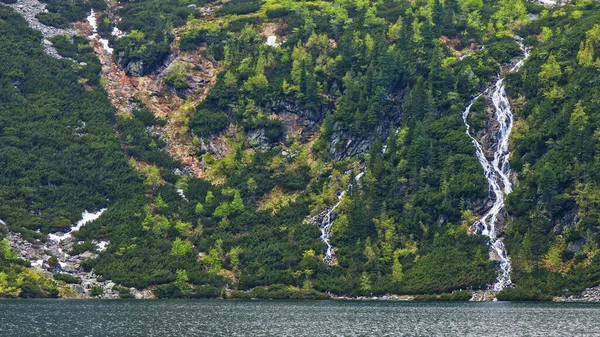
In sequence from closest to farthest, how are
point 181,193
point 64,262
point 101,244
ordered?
1. point 64,262
2. point 101,244
3. point 181,193

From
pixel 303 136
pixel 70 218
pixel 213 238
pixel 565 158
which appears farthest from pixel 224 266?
pixel 565 158

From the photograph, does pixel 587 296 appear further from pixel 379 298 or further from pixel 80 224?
pixel 80 224

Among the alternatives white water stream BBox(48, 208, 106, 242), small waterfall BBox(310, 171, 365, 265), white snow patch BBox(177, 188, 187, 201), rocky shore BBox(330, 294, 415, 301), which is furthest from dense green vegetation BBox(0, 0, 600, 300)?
white water stream BBox(48, 208, 106, 242)

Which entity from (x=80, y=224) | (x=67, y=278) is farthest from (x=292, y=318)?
(x=80, y=224)

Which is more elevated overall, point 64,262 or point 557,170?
point 557,170

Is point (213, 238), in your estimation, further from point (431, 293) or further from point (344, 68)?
point (344, 68)

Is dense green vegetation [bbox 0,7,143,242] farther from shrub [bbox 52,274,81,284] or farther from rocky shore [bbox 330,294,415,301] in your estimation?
rocky shore [bbox 330,294,415,301]

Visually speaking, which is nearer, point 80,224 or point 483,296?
point 483,296
